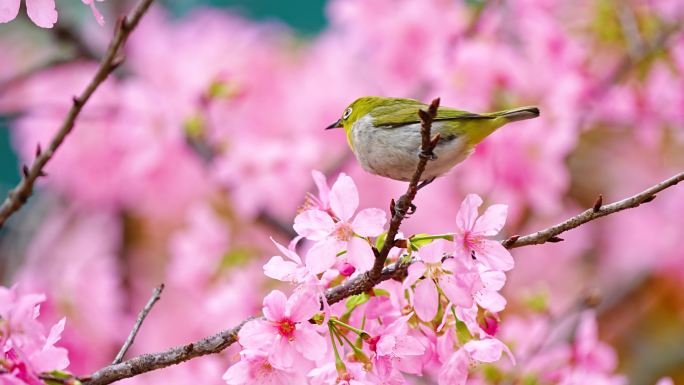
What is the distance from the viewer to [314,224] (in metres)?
1.13

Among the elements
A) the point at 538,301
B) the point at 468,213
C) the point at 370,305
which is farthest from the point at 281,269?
the point at 538,301

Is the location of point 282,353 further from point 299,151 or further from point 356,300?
point 299,151

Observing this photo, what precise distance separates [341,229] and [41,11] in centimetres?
54

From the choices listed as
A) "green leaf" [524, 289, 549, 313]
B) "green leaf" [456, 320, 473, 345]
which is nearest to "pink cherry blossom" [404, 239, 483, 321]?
"green leaf" [456, 320, 473, 345]

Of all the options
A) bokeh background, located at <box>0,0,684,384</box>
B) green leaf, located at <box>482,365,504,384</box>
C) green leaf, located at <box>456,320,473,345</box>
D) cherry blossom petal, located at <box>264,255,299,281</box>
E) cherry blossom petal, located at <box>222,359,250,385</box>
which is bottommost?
cherry blossom petal, located at <box>222,359,250,385</box>

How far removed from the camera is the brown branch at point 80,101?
3.43 ft

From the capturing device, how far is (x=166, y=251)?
5582 millimetres

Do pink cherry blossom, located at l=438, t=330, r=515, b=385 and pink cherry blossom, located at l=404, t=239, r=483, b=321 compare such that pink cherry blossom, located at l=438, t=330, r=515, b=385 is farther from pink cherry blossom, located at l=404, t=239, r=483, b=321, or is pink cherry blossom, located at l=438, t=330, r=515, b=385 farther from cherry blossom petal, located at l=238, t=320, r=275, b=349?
cherry blossom petal, located at l=238, t=320, r=275, b=349

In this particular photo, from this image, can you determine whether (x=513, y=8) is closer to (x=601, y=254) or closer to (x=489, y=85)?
(x=489, y=85)

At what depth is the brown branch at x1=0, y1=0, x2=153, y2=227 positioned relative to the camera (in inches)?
41.2

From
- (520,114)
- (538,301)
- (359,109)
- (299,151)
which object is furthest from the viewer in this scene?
(299,151)

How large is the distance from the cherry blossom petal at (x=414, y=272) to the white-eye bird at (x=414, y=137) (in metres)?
0.30

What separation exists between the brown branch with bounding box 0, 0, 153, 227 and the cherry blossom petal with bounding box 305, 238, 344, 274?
37cm

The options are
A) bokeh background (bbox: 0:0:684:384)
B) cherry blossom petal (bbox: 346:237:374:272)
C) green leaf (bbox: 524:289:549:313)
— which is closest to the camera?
cherry blossom petal (bbox: 346:237:374:272)
